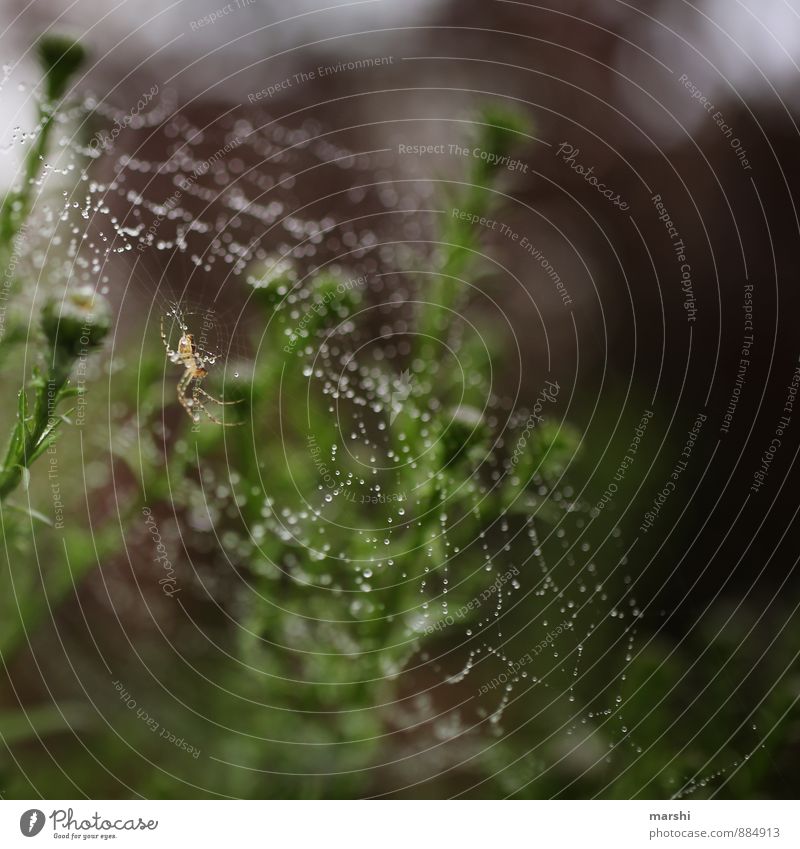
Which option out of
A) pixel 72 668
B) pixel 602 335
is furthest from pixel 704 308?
pixel 72 668
